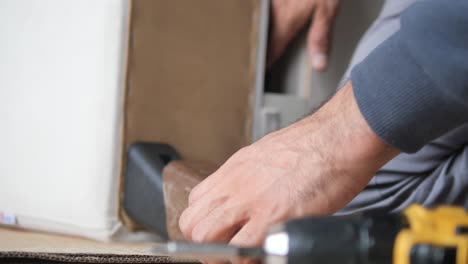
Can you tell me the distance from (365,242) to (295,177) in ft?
0.51

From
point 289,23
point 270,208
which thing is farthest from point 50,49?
point 270,208

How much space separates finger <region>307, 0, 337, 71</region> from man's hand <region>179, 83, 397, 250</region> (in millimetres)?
590

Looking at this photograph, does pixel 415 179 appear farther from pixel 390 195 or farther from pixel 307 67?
pixel 307 67

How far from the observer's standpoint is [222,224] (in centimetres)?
47

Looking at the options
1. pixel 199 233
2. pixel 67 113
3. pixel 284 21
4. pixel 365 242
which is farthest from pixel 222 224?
pixel 284 21

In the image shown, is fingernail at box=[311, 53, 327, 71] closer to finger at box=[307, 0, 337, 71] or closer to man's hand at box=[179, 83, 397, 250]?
finger at box=[307, 0, 337, 71]

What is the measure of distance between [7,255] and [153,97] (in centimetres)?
47

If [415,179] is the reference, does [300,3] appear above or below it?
above

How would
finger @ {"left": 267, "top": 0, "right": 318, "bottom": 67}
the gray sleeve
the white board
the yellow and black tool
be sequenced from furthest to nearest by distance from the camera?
1. finger @ {"left": 267, "top": 0, "right": 318, "bottom": 67}
2. the white board
3. the gray sleeve
4. the yellow and black tool

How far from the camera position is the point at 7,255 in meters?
0.46

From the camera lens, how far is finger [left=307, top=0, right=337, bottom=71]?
1.07 metres

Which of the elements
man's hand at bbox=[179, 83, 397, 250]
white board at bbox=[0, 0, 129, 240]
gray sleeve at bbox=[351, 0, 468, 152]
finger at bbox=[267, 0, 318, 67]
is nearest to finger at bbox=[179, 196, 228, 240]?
man's hand at bbox=[179, 83, 397, 250]

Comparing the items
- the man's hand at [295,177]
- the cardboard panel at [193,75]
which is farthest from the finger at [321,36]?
the man's hand at [295,177]

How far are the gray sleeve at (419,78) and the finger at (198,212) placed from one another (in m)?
0.14
